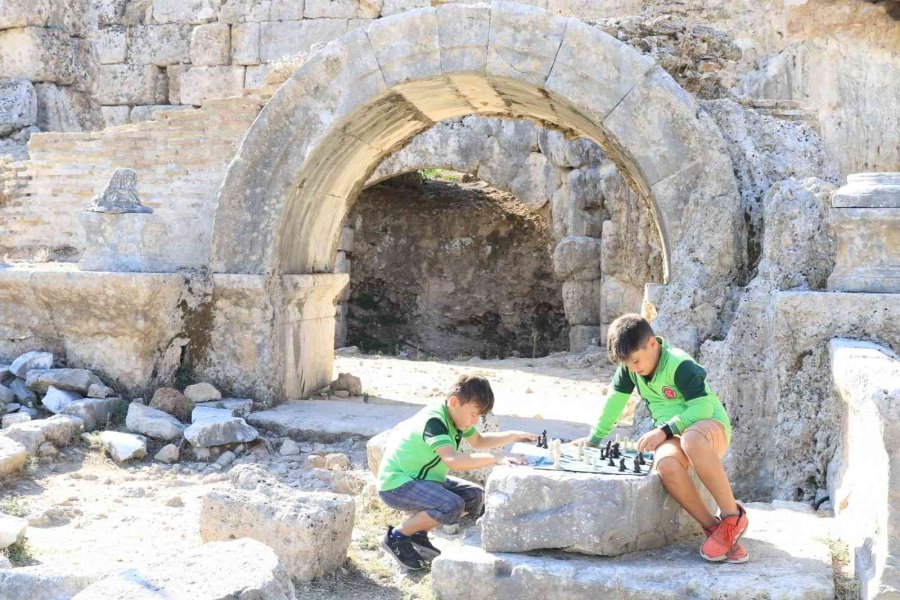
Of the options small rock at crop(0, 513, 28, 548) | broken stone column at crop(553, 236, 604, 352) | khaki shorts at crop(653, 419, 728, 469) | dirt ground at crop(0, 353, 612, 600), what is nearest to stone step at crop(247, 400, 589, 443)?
dirt ground at crop(0, 353, 612, 600)

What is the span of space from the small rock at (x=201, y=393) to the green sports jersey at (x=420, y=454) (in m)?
3.15

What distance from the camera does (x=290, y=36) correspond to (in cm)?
1299

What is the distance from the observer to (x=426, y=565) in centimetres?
424

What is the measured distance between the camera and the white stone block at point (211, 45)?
13273 mm

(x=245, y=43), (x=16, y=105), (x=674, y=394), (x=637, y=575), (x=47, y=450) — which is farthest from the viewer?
(x=245, y=43)

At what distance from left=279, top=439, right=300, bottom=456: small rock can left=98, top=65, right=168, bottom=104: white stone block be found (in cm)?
853

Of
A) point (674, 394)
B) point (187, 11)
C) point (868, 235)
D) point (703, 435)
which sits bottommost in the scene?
point (703, 435)

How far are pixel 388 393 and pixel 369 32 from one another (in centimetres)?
340

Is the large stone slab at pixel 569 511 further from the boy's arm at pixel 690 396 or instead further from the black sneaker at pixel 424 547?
the black sneaker at pixel 424 547

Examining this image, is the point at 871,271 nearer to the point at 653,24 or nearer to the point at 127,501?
the point at 653,24

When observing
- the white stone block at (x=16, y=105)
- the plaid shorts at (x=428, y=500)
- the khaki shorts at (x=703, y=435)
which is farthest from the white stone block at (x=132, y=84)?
the khaki shorts at (x=703, y=435)

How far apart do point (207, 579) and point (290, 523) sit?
1.05m

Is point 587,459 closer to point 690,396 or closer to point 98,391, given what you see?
point 690,396

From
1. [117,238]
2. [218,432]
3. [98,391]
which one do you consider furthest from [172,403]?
[117,238]
